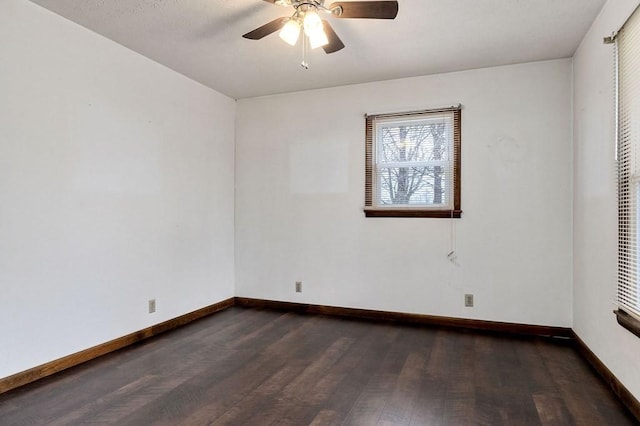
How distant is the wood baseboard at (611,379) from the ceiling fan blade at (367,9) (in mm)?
2511

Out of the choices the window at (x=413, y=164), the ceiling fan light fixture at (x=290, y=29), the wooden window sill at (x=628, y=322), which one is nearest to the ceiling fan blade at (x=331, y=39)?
the ceiling fan light fixture at (x=290, y=29)

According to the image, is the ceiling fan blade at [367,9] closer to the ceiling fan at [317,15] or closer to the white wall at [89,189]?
the ceiling fan at [317,15]

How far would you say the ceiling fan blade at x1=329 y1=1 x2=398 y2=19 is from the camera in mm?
2061

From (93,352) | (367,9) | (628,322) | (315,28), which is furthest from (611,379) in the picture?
(93,352)

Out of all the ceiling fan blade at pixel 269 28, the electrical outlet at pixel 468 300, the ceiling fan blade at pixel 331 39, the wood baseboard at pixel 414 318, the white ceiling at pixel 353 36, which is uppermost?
the white ceiling at pixel 353 36

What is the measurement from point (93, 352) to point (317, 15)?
9.45ft

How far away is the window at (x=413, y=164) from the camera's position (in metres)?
3.70

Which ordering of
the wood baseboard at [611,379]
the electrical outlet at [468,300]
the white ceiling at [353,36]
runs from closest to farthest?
the wood baseboard at [611,379] → the white ceiling at [353,36] → the electrical outlet at [468,300]

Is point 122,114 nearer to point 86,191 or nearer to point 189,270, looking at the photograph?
point 86,191

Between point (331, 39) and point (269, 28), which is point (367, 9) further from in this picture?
point (269, 28)

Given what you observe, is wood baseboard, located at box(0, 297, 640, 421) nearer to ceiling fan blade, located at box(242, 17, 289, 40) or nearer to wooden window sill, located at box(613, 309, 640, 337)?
wooden window sill, located at box(613, 309, 640, 337)

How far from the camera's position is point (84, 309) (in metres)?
2.84

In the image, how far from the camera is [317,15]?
2191mm

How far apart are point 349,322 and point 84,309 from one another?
91.9 inches
